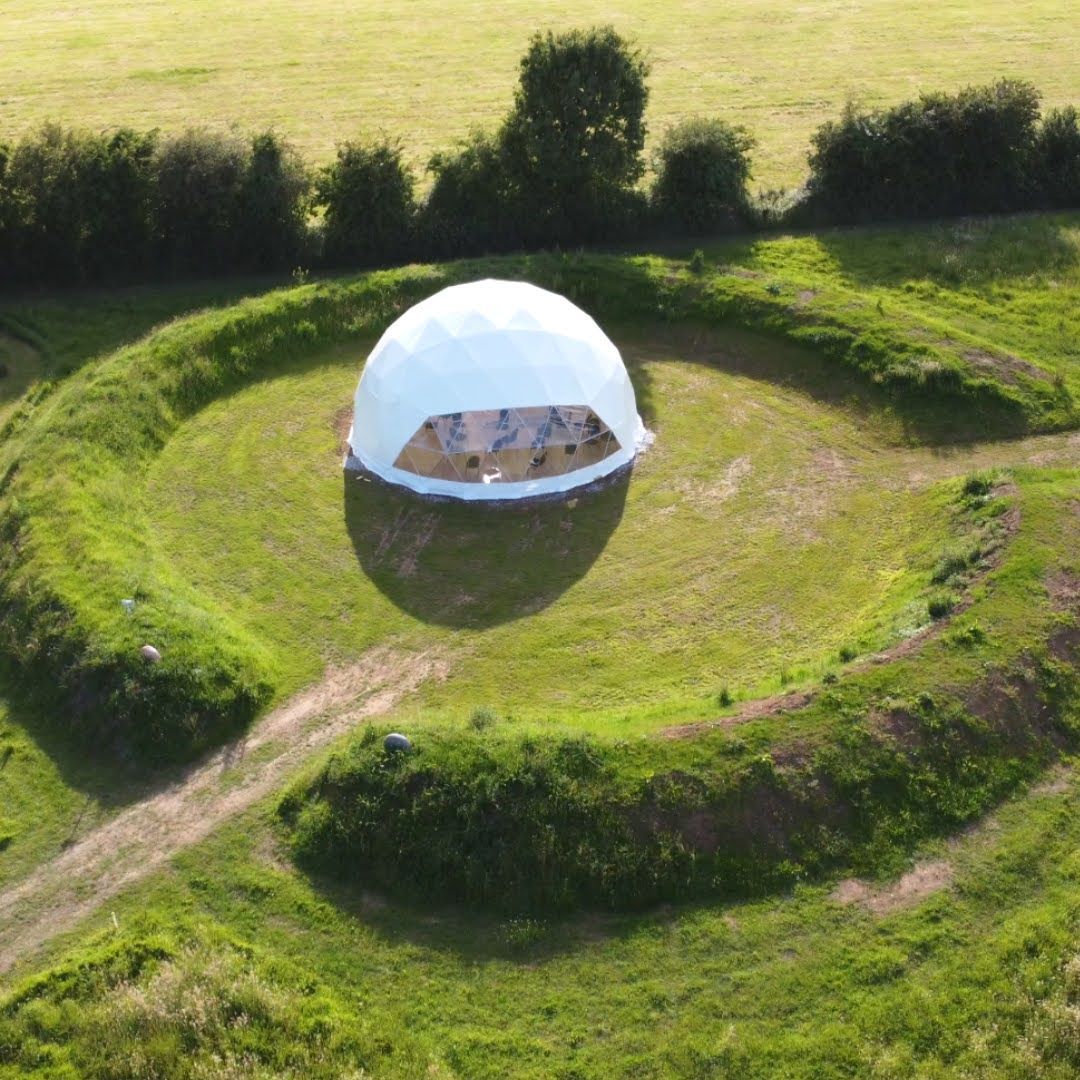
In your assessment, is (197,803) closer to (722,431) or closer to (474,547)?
(474,547)

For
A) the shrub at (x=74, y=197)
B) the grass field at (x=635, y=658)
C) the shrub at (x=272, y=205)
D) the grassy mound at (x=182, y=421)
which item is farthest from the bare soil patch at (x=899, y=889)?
the shrub at (x=74, y=197)

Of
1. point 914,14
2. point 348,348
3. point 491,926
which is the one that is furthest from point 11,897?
point 914,14

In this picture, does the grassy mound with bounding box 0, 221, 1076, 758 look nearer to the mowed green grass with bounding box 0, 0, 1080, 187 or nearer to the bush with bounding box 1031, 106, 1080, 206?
the bush with bounding box 1031, 106, 1080, 206

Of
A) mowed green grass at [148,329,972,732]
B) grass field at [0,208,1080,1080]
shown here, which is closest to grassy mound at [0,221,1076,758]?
grass field at [0,208,1080,1080]

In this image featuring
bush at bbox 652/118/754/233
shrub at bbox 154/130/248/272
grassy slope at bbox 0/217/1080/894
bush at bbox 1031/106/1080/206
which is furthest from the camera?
bush at bbox 1031/106/1080/206

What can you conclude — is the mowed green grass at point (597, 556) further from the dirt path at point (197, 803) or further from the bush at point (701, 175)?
the bush at point (701, 175)
